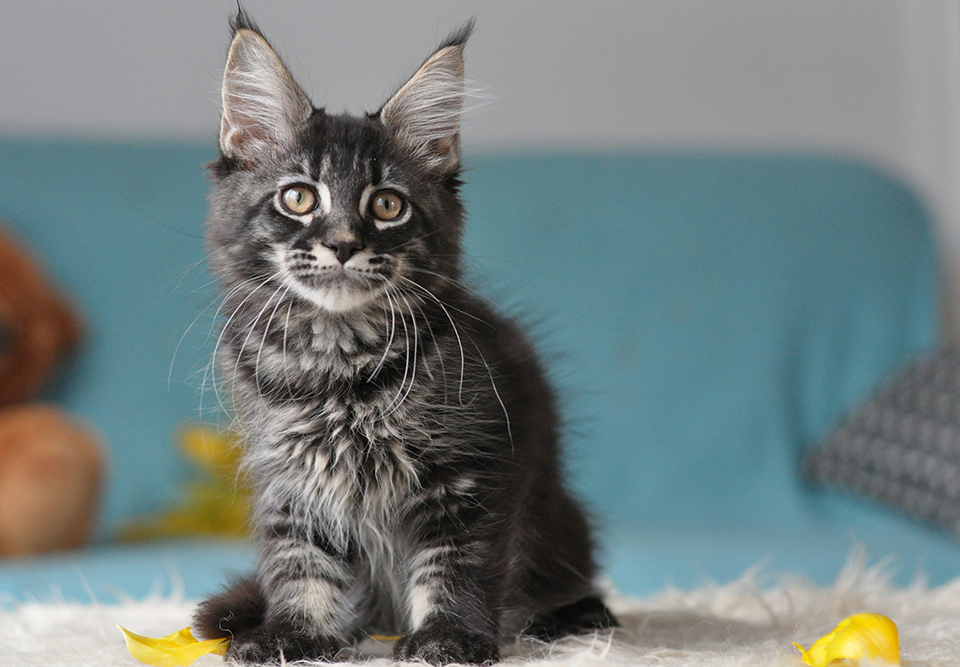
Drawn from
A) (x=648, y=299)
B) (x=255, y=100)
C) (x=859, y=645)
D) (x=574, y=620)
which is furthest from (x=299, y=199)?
(x=648, y=299)

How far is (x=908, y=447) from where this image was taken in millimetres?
2611

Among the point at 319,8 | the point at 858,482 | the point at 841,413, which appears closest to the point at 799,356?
the point at 841,413

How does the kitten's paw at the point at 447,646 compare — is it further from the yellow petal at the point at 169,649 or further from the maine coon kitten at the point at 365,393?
the yellow petal at the point at 169,649

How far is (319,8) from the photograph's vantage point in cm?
347

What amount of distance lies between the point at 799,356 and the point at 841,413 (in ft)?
0.73

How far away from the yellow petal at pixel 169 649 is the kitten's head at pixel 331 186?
1.46 feet

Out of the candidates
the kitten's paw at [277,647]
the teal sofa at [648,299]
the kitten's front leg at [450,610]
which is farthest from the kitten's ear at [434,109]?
the teal sofa at [648,299]

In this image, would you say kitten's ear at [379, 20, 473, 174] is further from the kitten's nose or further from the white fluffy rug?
the white fluffy rug

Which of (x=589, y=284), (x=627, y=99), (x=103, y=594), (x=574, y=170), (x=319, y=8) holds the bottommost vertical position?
(x=103, y=594)

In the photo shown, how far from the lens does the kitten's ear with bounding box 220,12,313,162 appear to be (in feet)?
4.17

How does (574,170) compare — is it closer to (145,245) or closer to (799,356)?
(799,356)

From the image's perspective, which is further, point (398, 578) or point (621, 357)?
point (621, 357)

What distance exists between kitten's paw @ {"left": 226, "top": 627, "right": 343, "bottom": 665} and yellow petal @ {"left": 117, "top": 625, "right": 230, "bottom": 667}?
39mm

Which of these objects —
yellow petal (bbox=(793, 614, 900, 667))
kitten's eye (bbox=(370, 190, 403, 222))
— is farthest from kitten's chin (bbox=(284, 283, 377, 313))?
yellow petal (bbox=(793, 614, 900, 667))
